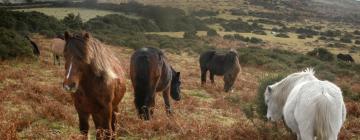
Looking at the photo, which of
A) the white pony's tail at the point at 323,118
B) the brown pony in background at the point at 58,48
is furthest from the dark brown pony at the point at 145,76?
the brown pony in background at the point at 58,48

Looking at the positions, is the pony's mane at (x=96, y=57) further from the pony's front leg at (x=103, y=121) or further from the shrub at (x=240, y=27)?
the shrub at (x=240, y=27)

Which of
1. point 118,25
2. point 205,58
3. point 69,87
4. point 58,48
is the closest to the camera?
point 69,87

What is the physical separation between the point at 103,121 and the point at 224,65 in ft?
34.0

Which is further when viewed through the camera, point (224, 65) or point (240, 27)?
point (240, 27)

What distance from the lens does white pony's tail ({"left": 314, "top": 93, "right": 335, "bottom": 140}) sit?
487 centimetres

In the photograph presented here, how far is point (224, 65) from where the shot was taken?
50.4 ft

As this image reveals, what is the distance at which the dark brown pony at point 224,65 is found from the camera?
14.7 metres

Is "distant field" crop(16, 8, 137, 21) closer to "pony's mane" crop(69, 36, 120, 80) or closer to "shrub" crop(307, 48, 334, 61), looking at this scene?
"shrub" crop(307, 48, 334, 61)

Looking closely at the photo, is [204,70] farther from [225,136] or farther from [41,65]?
[225,136]

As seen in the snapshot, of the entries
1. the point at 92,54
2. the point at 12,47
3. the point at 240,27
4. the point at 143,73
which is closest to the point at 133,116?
the point at 143,73

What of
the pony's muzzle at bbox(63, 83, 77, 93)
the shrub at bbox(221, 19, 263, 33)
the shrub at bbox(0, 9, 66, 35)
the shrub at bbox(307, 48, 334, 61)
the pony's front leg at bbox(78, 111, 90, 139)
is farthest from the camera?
the shrub at bbox(221, 19, 263, 33)

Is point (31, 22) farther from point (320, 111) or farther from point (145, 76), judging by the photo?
point (320, 111)

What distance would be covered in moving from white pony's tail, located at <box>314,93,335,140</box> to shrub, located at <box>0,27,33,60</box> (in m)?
12.6

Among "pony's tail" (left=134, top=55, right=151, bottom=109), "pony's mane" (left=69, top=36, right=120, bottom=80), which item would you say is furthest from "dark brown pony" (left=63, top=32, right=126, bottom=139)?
"pony's tail" (left=134, top=55, right=151, bottom=109)
